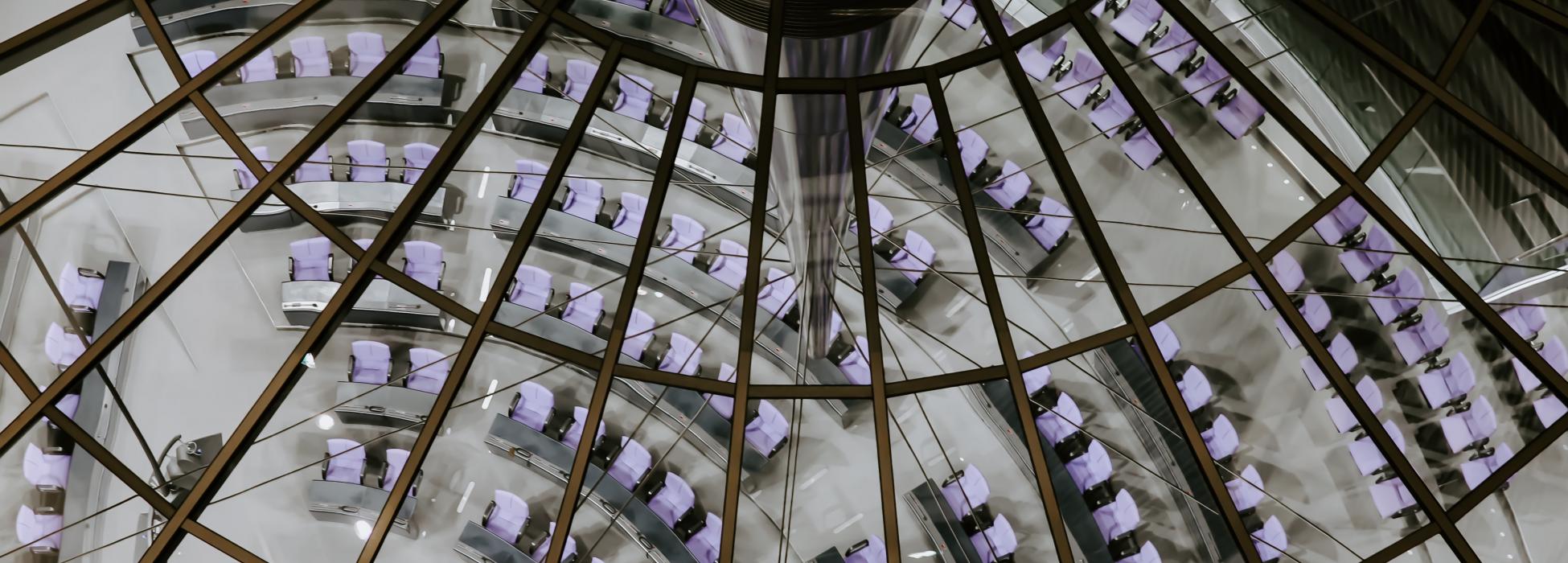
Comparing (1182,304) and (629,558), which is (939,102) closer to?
(1182,304)

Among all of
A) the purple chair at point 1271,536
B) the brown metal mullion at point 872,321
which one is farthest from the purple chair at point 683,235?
the purple chair at point 1271,536

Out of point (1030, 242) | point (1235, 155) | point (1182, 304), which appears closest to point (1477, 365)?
point (1235, 155)

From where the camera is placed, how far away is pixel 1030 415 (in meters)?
11.3

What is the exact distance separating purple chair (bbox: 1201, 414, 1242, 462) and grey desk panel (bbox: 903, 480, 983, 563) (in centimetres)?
489

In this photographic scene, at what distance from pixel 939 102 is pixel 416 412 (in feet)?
43.1

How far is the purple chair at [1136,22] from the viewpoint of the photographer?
20.6 meters

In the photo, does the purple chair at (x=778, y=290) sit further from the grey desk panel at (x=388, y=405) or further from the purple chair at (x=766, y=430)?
the grey desk panel at (x=388, y=405)

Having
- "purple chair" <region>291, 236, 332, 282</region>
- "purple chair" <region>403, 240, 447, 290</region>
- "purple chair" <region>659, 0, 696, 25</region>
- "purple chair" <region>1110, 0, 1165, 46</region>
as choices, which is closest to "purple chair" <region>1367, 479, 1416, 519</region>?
"purple chair" <region>1110, 0, 1165, 46</region>

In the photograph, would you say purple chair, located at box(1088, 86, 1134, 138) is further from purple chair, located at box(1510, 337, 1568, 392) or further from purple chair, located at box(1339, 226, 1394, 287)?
purple chair, located at box(1510, 337, 1568, 392)

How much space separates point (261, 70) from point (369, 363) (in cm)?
686

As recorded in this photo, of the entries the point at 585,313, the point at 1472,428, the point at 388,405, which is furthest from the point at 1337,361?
the point at 388,405

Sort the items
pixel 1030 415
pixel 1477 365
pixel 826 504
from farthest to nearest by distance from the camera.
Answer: pixel 826 504 → pixel 1477 365 → pixel 1030 415

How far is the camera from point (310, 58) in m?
21.3

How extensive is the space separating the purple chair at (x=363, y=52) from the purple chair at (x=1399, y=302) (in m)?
20.8
